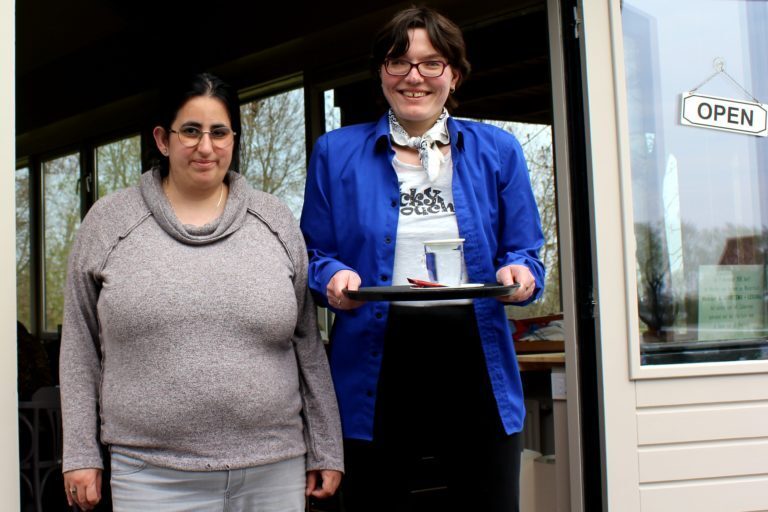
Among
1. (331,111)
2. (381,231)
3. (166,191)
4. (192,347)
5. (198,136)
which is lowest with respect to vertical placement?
(192,347)

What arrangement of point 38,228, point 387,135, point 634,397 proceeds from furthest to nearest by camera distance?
1. point 38,228
2. point 634,397
3. point 387,135

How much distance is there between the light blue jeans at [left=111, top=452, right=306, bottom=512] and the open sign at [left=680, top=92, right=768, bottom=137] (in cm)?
176

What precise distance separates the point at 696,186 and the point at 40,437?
2835mm

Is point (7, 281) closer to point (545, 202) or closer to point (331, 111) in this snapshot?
point (545, 202)

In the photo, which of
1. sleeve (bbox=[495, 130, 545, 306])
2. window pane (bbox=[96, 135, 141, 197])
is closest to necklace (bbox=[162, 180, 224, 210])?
sleeve (bbox=[495, 130, 545, 306])

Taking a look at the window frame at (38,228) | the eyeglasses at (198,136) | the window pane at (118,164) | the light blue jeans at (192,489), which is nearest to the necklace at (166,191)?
the eyeglasses at (198,136)

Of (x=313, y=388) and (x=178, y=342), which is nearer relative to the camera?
(x=178, y=342)

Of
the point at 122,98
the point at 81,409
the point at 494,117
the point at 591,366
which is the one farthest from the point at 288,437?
the point at 122,98

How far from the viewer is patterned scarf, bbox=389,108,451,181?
1812 millimetres

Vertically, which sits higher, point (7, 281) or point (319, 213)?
point (319, 213)

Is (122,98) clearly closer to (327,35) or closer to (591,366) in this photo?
(327,35)

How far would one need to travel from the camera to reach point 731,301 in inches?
101

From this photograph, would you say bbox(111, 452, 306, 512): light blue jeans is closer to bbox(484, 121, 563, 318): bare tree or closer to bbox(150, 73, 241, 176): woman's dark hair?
bbox(150, 73, 241, 176): woman's dark hair

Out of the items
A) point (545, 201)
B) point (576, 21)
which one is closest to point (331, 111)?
point (545, 201)
